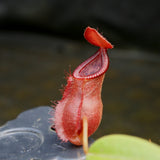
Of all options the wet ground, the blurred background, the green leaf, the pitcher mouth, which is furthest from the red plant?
the blurred background

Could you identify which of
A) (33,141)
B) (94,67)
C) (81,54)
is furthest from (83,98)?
(81,54)

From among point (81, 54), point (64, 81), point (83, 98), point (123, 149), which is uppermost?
point (81, 54)

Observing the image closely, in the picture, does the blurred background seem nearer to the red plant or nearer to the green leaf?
the red plant

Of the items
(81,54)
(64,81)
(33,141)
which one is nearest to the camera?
(33,141)

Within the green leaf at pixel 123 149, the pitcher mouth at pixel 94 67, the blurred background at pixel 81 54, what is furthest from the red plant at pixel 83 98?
the blurred background at pixel 81 54

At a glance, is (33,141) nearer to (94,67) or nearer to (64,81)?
(94,67)

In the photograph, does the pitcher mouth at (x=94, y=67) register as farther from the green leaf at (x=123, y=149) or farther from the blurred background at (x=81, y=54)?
the blurred background at (x=81, y=54)

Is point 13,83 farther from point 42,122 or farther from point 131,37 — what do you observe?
point 42,122

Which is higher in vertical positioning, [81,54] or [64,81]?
[81,54]
